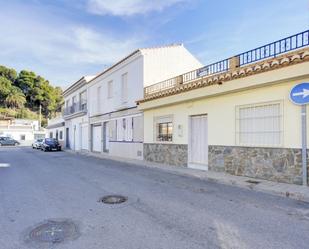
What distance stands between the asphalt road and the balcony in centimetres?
1731

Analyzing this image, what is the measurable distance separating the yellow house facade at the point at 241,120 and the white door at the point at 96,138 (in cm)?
981

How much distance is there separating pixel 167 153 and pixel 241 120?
16.1 feet

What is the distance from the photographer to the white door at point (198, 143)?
11060 millimetres

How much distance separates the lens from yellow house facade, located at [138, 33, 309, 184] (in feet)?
24.7

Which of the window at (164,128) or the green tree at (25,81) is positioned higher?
the green tree at (25,81)

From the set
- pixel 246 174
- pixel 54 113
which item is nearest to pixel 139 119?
pixel 246 174

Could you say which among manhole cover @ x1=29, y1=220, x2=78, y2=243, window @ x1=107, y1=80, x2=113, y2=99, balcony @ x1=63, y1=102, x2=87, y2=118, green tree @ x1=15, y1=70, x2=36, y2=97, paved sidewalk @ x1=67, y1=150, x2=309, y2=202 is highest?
green tree @ x1=15, y1=70, x2=36, y2=97

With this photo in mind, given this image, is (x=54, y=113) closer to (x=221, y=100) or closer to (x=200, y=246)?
(x=221, y=100)

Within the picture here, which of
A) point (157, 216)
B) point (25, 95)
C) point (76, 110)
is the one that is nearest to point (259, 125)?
point (157, 216)

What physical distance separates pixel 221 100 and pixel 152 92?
5.62 metres

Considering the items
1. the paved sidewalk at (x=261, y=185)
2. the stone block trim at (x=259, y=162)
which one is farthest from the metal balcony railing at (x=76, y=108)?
the paved sidewalk at (x=261, y=185)

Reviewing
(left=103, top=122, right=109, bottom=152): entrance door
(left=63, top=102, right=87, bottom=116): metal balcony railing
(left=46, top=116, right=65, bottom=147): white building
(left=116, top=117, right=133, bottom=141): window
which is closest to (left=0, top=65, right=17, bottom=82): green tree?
(left=46, top=116, right=65, bottom=147): white building

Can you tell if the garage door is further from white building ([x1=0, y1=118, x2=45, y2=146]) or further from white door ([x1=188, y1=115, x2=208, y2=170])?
white building ([x1=0, y1=118, x2=45, y2=146])

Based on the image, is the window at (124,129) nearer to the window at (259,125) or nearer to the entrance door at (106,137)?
the entrance door at (106,137)
